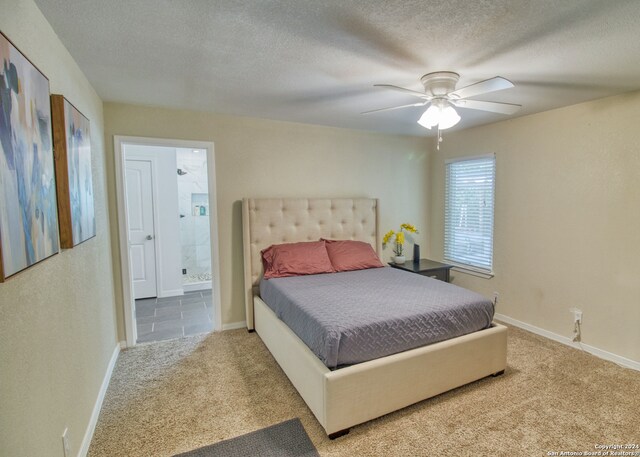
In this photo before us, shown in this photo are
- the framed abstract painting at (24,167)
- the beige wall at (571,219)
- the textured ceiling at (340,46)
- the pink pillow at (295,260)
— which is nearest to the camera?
the framed abstract painting at (24,167)

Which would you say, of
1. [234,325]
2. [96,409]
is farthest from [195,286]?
[96,409]

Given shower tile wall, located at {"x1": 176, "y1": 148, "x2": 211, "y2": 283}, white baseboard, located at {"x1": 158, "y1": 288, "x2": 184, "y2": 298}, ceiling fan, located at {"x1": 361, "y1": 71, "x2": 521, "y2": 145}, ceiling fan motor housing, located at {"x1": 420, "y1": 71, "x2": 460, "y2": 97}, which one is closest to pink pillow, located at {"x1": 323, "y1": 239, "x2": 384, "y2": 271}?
ceiling fan, located at {"x1": 361, "y1": 71, "x2": 521, "y2": 145}

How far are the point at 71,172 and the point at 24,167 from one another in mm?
588

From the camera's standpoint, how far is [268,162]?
3609 mm

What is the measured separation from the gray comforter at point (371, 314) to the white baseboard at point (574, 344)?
1271 mm

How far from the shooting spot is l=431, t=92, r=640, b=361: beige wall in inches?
106

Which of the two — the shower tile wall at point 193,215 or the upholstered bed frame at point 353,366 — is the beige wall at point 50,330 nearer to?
the upholstered bed frame at point 353,366

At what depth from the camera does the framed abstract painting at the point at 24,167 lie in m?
1.06

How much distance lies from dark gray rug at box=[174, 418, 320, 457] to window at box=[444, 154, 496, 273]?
3027mm

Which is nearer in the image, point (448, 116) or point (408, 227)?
point (448, 116)

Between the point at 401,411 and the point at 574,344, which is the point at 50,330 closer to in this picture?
the point at 401,411

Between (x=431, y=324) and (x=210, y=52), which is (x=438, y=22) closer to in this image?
(x=210, y=52)

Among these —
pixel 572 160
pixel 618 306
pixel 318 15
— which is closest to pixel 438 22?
pixel 318 15

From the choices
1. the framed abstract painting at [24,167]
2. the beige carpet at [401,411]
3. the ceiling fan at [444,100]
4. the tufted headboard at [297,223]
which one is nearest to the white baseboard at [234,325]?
the tufted headboard at [297,223]
